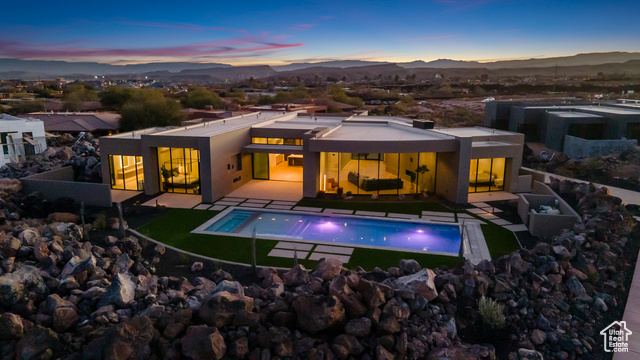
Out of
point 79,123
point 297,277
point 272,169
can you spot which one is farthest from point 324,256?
point 79,123

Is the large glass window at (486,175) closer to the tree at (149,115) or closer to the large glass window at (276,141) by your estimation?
the large glass window at (276,141)

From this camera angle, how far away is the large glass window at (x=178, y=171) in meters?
20.9

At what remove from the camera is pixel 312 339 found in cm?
732

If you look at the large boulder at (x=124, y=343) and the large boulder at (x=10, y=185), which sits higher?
the large boulder at (x=124, y=343)

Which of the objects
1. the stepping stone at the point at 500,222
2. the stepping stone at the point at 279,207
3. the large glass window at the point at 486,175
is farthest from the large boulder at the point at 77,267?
the large glass window at the point at 486,175

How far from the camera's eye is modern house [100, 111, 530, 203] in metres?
19.4

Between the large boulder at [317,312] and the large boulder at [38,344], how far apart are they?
407cm

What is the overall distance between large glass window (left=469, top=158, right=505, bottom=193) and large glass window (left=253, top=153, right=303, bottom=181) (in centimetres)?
931

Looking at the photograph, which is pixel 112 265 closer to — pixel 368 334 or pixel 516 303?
pixel 368 334

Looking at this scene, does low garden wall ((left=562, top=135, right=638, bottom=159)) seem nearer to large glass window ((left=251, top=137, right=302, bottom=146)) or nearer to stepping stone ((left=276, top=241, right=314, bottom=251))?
large glass window ((left=251, top=137, right=302, bottom=146))

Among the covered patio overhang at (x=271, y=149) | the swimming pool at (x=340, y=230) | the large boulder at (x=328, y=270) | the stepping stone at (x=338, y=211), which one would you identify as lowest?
the swimming pool at (x=340, y=230)

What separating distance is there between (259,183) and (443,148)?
393 inches

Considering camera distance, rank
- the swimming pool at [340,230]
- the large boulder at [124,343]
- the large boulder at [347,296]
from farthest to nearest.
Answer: the swimming pool at [340,230] < the large boulder at [347,296] < the large boulder at [124,343]

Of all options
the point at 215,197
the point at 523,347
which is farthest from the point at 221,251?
the point at 523,347
